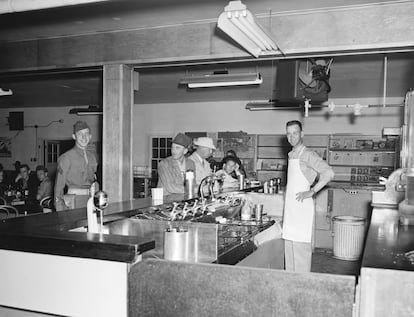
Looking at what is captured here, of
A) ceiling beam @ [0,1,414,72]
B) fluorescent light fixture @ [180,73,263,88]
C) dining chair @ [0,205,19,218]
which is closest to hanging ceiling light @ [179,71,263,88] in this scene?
fluorescent light fixture @ [180,73,263,88]

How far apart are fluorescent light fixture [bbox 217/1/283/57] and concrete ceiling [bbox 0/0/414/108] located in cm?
44

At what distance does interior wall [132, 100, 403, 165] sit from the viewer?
1030 centimetres

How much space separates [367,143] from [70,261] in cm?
944

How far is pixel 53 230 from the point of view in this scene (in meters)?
2.38

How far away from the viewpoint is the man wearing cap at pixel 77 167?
4.98 meters

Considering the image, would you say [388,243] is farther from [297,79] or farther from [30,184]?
[30,184]

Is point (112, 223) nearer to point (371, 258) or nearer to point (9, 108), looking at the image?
point (371, 258)

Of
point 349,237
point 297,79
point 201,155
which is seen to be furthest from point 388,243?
point 349,237

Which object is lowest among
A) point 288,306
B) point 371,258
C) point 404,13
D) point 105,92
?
point 288,306

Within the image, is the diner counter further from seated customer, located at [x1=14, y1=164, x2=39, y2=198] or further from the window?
the window

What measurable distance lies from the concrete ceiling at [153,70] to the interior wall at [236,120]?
479 millimetres

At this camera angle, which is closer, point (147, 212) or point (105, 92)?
point (147, 212)

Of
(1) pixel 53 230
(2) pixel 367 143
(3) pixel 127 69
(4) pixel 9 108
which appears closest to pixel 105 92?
(3) pixel 127 69

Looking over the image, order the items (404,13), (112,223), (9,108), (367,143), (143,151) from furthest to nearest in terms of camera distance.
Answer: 1. (9,108)
2. (143,151)
3. (367,143)
4. (404,13)
5. (112,223)
